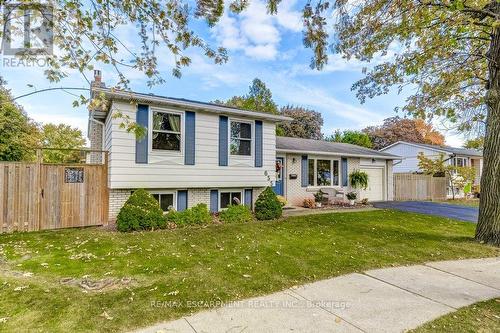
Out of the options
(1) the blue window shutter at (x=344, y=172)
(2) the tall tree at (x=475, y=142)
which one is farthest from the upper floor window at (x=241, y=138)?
(2) the tall tree at (x=475, y=142)

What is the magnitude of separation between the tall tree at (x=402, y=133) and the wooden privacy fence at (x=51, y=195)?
34.2m

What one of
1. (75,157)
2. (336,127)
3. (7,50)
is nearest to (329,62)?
(7,50)

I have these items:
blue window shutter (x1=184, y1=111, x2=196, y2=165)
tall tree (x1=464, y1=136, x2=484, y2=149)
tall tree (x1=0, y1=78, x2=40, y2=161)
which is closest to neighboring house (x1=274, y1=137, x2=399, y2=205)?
blue window shutter (x1=184, y1=111, x2=196, y2=165)

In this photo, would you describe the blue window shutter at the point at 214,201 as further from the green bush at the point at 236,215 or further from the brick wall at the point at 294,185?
the brick wall at the point at 294,185

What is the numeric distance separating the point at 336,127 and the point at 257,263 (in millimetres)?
29911

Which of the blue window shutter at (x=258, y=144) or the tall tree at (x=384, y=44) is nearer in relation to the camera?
the tall tree at (x=384, y=44)

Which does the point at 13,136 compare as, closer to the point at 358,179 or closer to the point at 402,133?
the point at 358,179

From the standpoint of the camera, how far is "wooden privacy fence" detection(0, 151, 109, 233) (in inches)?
285

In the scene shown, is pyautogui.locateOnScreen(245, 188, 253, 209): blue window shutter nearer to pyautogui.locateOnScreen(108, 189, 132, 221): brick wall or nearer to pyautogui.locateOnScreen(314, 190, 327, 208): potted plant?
pyautogui.locateOnScreen(314, 190, 327, 208): potted plant

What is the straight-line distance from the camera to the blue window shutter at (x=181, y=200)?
9484 mm

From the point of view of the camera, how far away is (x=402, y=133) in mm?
34594

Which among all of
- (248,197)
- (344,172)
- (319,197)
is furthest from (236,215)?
(344,172)

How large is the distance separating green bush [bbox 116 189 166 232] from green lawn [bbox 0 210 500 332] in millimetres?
384

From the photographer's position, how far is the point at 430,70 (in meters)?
7.60
